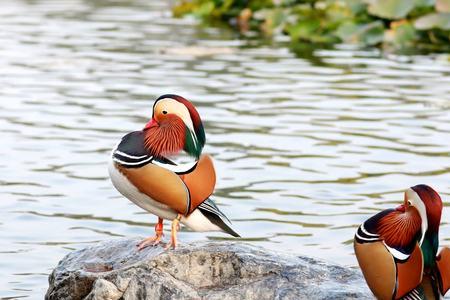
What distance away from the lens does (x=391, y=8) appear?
14.9 meters

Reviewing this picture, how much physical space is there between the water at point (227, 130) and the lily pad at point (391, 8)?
1.61 feet

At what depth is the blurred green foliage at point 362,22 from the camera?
14898 mm

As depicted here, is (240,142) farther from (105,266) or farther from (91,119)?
(105,266)

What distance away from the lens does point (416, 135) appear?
1009 cm

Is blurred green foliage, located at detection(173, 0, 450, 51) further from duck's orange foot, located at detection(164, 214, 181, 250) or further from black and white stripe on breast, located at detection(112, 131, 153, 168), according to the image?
black and white stripe on breast, located at detection(112, 131, 153, 168)

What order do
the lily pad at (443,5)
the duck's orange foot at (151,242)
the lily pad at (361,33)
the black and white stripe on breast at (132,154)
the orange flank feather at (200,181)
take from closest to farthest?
the black and white stripe on breast at (132,154) → the orange flank feather at (200,181) → the duck's orange foot at (151,242) → the lily pad at (443,5) → the lily pad at (361,33)

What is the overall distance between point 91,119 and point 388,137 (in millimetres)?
2741

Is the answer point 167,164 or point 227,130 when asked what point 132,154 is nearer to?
point 167,164

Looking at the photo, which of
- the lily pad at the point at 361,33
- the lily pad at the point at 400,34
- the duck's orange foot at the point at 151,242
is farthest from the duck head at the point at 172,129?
the lily pad at the point at 361,33

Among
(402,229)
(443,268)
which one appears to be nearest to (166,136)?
(402,229)

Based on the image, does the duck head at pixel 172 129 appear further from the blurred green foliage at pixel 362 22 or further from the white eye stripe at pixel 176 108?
the blurred green foliage at pixel 362 22

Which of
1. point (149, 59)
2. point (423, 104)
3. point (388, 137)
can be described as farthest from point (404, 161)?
point (149, 59)

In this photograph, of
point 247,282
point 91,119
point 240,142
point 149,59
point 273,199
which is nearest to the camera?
point 247,282

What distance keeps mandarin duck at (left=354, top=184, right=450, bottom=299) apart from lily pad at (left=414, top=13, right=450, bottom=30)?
33.5 feet
